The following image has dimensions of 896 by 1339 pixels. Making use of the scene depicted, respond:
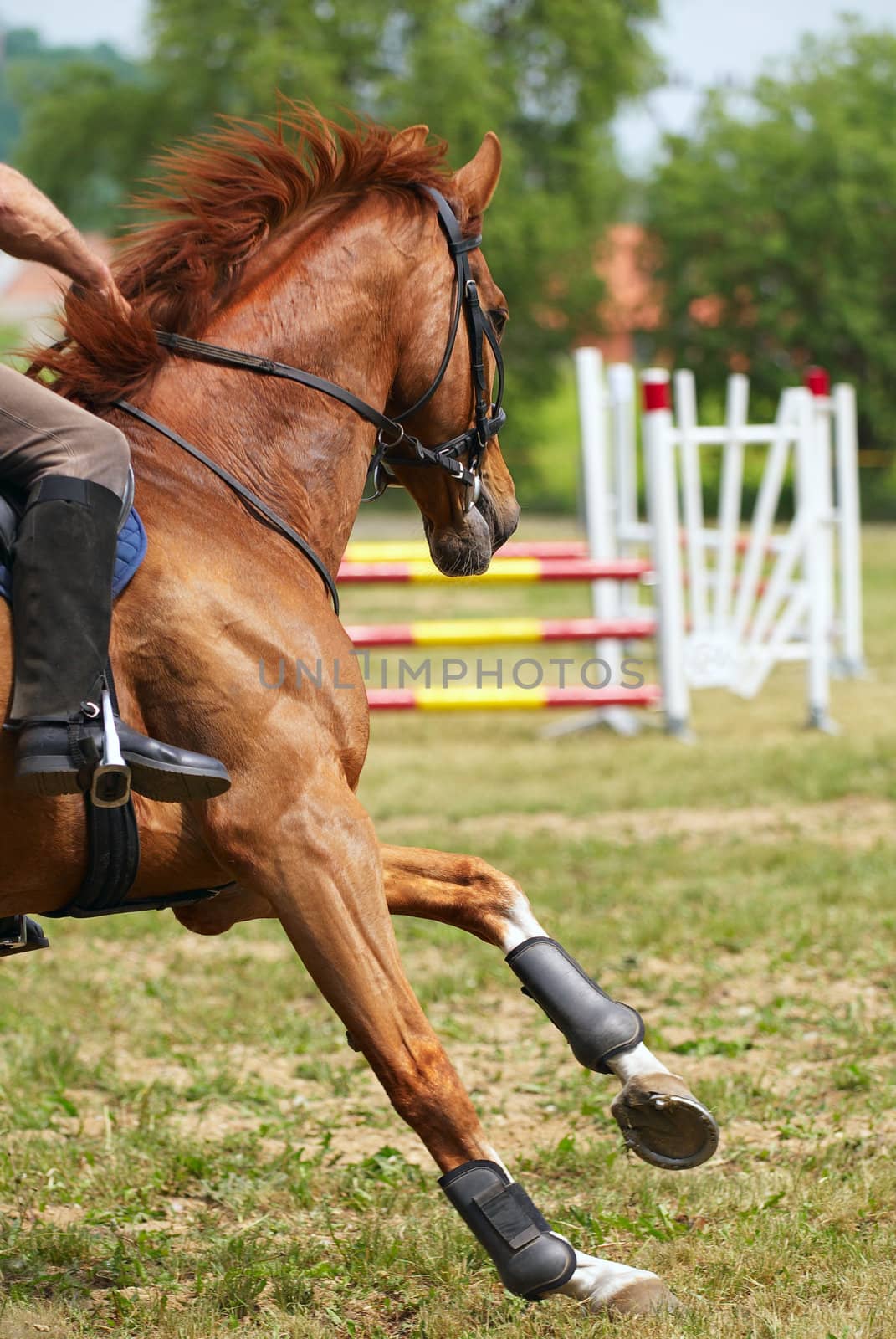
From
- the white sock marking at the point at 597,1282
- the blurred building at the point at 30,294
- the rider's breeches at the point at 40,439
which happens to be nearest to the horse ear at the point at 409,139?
the blurred building at the point at 30,294

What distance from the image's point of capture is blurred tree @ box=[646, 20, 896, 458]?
33938mm

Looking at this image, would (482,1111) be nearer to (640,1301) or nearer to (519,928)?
(519,928)

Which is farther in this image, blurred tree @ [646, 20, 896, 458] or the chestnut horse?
blurred tree @ [646, 20, 896, 458]

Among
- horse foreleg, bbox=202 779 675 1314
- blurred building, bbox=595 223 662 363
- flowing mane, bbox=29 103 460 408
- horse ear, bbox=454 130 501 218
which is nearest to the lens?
horse foreleg, bbox=202 779 675 1314

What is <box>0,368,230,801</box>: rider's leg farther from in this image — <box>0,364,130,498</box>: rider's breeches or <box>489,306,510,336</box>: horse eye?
<box>489,306,510,336</box>: horse eye

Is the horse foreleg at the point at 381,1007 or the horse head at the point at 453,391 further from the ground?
the horse head at the point at 453,391

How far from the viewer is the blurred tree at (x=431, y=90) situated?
3212 centimetres

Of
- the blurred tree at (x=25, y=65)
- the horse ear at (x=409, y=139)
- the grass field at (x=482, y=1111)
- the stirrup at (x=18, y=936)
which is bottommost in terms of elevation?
the grass field at (x=482, y=1111)

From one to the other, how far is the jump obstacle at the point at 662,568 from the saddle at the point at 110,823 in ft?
16.5

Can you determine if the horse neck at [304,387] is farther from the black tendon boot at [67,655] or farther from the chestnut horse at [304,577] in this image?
the black tendon boot at [67,655]

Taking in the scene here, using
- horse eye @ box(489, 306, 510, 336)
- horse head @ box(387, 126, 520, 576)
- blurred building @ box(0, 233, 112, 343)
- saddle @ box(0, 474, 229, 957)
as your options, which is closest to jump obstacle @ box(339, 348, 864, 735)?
blurred building @ box(0, 233, 112, 343)

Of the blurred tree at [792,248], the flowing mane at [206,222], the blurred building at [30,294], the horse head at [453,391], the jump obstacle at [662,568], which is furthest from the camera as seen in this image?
the blurred tree at [792,248]

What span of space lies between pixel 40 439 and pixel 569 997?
1577mm

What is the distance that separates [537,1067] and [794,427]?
6.51 meters
